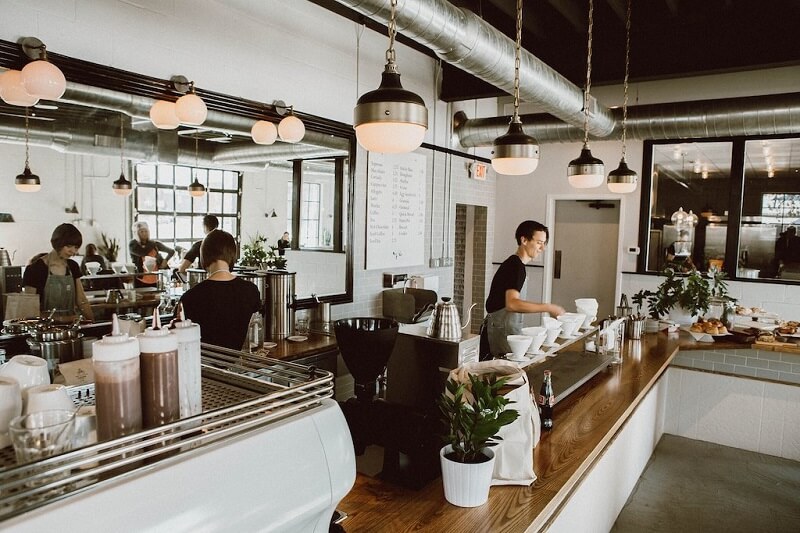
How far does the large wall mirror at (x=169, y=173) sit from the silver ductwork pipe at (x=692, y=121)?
2.45m

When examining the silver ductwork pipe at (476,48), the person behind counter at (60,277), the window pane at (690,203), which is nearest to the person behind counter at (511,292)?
the silver ductwork pipe at (476,48)

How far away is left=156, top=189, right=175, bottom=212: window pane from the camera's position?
3.56 m

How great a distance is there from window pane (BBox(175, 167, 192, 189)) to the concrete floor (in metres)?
3.54

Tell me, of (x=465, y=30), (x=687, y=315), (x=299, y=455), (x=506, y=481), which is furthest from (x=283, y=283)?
(x=687, y=315)

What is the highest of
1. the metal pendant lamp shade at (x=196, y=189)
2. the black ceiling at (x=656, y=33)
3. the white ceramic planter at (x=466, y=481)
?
the black ceiling at (x=656, y=33)

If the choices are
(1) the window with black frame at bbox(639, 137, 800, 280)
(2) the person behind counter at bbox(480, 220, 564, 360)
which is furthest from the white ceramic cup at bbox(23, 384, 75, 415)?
(1) the window with black frame at bbox(639, 137, 800, 280)

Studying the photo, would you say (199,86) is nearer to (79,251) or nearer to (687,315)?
(79,251)

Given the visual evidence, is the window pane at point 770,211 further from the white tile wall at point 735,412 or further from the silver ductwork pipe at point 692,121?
the white tile wall at point 735,412

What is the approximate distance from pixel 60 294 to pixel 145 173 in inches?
34.8

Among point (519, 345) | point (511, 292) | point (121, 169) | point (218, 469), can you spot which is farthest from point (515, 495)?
point (121, 169)

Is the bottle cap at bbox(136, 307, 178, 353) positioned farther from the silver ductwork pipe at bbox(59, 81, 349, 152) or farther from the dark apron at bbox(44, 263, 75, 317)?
the silver ductwork pipe at bbox(59, 81, 349, 152)

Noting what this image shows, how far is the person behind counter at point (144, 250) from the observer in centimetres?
343

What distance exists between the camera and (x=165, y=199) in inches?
142

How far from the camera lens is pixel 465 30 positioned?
3.58 m
